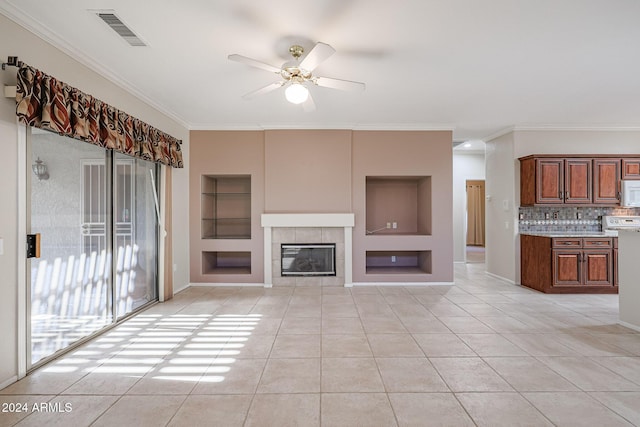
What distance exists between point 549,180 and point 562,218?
0.88 metres

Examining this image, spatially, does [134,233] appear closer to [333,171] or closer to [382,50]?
[333,171]

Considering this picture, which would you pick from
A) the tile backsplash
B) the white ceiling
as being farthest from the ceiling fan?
the tile backsplash

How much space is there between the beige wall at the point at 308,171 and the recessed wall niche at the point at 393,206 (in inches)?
35.7

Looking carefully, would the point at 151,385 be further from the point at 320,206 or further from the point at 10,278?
the point at 320,206

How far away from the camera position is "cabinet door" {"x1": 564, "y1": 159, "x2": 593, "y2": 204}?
212 inches

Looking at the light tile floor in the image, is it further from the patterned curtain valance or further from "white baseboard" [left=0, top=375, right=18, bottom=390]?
the patterned curtain valance

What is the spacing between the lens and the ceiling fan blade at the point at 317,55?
2541 millimetres

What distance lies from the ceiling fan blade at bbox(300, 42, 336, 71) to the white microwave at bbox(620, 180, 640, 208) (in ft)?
18.1

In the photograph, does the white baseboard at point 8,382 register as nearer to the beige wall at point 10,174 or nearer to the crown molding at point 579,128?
the beige wall at point 10,174

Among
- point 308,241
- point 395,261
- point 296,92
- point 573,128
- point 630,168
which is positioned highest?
point 573,128

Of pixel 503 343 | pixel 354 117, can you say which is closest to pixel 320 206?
pixel 354 117

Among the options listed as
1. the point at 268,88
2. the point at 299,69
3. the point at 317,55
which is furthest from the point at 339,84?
the point at 268,88

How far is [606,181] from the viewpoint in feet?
17.7

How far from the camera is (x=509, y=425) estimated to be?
198 cm
